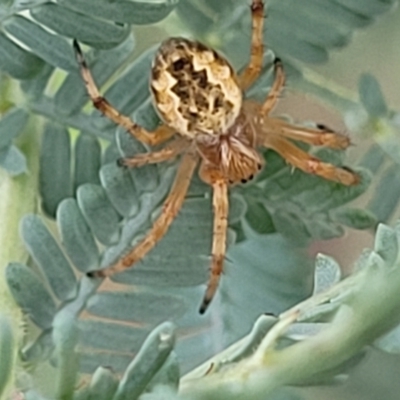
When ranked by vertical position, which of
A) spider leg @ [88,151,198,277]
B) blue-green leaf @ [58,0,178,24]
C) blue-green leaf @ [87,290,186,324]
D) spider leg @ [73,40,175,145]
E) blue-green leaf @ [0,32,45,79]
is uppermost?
blue-green leaf @ [58,0,178,24]

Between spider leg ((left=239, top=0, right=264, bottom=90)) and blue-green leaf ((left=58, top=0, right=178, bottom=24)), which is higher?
blue-green leaf ((left=58, top=0, right=178, bottom=24))

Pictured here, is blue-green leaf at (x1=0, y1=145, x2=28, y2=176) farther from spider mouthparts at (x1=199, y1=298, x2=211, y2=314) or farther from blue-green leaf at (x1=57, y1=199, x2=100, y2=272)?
spider mouthparts at (x1=199, y1=298, x2=211, y2=314)

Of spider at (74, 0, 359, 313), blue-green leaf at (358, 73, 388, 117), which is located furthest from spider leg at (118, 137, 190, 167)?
blue-green leaf at (358, 73, 388, 117)

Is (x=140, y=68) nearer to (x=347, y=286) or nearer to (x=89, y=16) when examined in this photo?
(x=89, y=16)

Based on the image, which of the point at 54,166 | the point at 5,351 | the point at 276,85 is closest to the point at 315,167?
the point at 276,85

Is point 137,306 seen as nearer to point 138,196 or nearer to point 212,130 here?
point 138,196

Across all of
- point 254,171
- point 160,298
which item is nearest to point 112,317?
point 160,298

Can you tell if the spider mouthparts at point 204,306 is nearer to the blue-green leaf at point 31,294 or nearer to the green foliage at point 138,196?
the green foliage at point 138,196
